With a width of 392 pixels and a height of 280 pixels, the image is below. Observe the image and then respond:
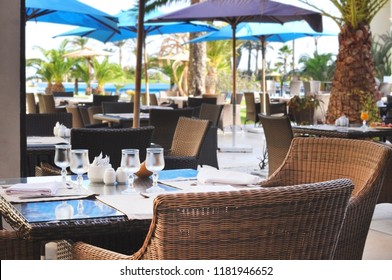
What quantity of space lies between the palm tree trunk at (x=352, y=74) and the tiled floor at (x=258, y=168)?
4.17 ft

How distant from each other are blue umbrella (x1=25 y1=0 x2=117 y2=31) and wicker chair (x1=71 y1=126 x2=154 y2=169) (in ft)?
13.9

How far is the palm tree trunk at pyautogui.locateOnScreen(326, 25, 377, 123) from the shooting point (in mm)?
8664

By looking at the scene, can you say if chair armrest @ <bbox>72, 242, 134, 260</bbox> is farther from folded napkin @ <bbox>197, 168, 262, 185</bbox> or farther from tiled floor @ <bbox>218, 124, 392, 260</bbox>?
tiled floor @ <bbox>218, 124, 392, 260</bbox>

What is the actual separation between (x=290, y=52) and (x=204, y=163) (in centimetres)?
2997

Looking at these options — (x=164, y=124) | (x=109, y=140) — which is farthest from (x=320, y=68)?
(x=109, y=140)

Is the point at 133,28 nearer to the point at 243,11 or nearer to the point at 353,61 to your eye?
the point at 243,11

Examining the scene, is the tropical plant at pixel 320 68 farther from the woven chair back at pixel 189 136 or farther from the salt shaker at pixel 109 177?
the salt shaker at pixel 109 177

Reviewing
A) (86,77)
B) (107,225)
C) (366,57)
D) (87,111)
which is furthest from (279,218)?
(86,77)

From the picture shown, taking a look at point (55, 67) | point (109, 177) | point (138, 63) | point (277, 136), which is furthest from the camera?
point (55, 67)

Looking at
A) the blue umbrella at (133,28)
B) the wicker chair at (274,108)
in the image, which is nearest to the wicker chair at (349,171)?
the blue umbrella at (133,28)

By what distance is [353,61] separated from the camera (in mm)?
8734

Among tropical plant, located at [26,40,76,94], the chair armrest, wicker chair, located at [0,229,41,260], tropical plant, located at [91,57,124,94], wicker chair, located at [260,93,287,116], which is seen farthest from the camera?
tropical plant, located at [91,57,124,94]

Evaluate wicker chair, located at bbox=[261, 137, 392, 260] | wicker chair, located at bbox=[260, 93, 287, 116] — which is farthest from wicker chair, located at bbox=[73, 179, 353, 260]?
wicker chair, located at bbox=[260, 93, 287, 116]

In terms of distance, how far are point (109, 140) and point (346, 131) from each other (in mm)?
2993
